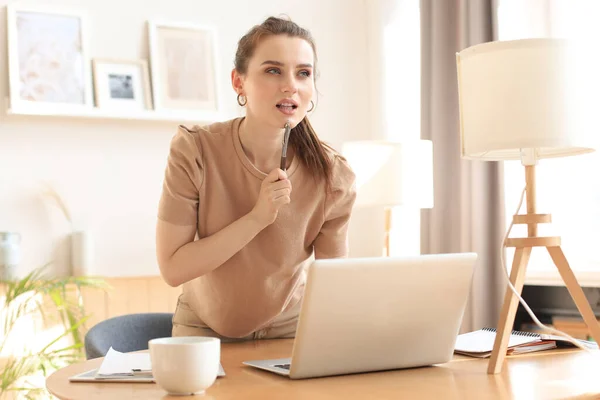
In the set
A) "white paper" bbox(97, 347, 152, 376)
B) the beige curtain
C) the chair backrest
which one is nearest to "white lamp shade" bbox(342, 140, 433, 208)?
the beige curtain

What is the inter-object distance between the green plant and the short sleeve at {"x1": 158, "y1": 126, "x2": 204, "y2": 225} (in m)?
1.48

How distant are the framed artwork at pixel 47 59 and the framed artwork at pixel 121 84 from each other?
1.9 inches

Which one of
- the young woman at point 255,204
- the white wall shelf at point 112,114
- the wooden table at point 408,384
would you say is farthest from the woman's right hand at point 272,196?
the white wall shelf at point 112,114

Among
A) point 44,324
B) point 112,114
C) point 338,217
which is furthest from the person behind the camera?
point 112,114

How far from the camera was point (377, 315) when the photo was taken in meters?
1.29

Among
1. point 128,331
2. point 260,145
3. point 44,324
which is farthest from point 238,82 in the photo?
point 44,324

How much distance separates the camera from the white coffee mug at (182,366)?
1.13 meters

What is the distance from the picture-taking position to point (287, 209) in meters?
1.80

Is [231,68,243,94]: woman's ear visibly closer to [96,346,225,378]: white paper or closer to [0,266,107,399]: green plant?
[96,346,225,378]: white paper

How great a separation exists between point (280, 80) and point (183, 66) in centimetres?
207

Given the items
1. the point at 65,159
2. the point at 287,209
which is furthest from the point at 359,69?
the point at 287,209

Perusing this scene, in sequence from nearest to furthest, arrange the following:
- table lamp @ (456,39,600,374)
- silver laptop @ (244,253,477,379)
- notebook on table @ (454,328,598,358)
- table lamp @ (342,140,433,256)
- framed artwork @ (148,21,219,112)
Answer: silver laptop @ (244,253,477,379), table lamp @ (456,39,600,374), notebook on table @ (454,328,598,358), table lamp @ (342,140,433,256), framed artwork @ (148,21,219,112)

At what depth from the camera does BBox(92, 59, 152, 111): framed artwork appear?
3.50m

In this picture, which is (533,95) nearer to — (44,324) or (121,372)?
(121,372)
